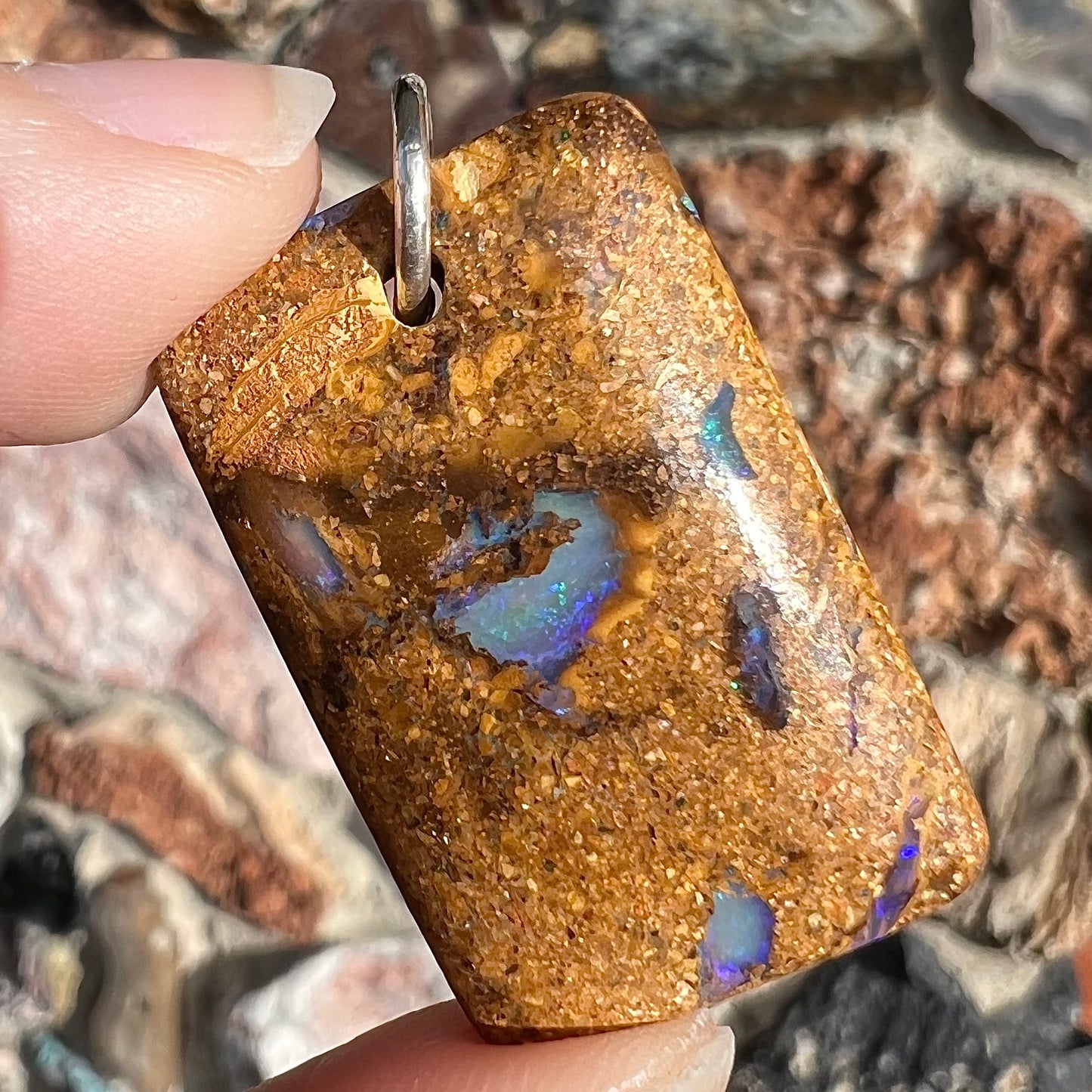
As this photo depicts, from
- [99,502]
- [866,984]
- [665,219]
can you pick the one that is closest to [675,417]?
[665,219]

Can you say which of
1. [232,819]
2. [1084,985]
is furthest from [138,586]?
[1084,985]

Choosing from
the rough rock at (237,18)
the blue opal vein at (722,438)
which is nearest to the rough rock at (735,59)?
the rough rock at (237,18)

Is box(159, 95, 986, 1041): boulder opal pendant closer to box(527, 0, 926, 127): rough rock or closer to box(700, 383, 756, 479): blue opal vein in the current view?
box(700, 383, 756, 479): blue opal vein

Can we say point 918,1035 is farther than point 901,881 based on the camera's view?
Yes

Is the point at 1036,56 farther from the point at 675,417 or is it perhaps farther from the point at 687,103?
the point at 675,417

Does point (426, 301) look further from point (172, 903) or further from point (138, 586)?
point (172, 903)
